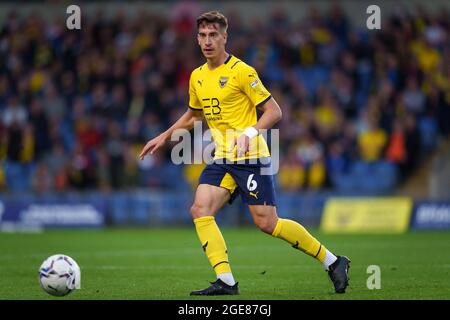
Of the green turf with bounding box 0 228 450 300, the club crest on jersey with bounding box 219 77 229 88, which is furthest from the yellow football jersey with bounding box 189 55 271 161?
the green turf with bounding box 0 228 450 300

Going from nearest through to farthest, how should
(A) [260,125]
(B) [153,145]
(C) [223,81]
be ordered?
(A) [260,125] < (C) [223,81] < (B) [153,145]

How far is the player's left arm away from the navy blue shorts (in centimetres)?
42

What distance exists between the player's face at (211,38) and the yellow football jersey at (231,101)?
0.20m

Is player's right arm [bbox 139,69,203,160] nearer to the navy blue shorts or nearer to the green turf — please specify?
the navy blue shorts

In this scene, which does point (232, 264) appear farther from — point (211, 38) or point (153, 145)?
point (211, 38)

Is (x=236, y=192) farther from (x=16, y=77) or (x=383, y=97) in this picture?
(x=16, y=77)

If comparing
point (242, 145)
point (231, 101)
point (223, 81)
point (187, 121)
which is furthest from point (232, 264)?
point (242, 145)

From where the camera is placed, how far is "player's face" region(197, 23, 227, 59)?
9.03 m

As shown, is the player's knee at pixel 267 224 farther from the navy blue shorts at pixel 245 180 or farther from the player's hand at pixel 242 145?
the player's hand at pixel 242 145

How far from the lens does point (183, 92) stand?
2416cm

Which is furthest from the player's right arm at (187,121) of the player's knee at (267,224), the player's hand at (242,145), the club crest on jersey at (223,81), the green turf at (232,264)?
the green turf at (232,264)

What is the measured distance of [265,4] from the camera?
27.2m

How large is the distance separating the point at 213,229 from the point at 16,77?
54.5 ft

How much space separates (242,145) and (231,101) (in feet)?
2.41
